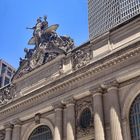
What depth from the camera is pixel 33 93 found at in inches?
1325

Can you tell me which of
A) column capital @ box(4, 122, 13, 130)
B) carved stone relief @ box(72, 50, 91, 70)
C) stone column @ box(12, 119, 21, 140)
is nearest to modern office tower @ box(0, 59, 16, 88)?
column capital @ box(4, 122, 13, 130)

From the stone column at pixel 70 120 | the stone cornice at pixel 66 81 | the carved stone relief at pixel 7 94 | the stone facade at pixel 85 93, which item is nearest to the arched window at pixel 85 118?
the stone facade at pixel 85 93

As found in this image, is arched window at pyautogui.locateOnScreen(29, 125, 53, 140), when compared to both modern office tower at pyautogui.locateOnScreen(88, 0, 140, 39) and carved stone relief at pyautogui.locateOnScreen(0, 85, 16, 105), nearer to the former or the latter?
carved stone relief at pyautogui.locateOnScreen(0, 85, 16, 105)

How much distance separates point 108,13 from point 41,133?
72.9m

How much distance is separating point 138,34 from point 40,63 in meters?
12.6

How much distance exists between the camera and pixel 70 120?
28875 millimetres

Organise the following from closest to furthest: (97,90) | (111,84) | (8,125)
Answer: (111,84)
(97,90)
(8,125)

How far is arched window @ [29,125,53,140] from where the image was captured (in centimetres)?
3174

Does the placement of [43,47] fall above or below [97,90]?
above

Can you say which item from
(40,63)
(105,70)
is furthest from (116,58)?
(40,63)

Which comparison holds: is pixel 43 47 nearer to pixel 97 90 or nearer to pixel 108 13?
pixel 97 90

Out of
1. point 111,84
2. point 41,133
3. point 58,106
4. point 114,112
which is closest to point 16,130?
point 41,133

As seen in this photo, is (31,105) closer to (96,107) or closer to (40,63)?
(40,63)

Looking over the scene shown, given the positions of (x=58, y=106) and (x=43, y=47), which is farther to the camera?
(x=43, y=47)
